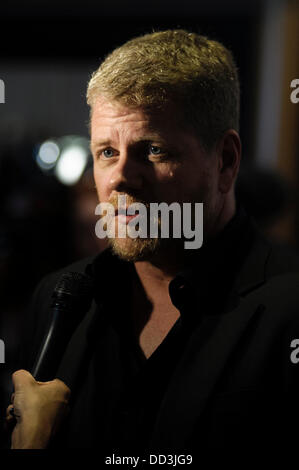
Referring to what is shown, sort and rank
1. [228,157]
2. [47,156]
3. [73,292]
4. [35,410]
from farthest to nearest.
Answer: [47,156] → [228,157] → [73,292] → [35,410]

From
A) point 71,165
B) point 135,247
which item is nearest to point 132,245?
point 135,247

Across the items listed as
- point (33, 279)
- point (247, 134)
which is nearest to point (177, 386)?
point (33, 279)

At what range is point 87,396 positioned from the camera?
1.05 meters

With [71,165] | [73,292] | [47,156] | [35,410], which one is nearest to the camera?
[35,410]

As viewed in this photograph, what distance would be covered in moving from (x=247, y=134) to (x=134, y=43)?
2.98 meters

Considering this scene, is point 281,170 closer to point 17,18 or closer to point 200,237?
point 17,18

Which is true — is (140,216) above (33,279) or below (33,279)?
above

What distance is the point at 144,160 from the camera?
0.98 m

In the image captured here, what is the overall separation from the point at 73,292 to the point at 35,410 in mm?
191

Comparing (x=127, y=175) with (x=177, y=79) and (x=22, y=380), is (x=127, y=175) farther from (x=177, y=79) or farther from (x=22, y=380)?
(x=22, y=380)

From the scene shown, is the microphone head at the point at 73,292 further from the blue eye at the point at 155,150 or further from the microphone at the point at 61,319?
the blue eye at the point at 155,150

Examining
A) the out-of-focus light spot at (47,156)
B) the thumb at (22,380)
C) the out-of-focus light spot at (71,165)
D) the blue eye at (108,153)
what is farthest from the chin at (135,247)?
the out-of-focus light spot at (47,156)

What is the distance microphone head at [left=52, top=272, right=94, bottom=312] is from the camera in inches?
37.3

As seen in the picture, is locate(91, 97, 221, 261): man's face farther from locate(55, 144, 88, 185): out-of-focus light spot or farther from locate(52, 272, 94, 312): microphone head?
locate(55, 144, 88, 185): out-of-focus light spot
